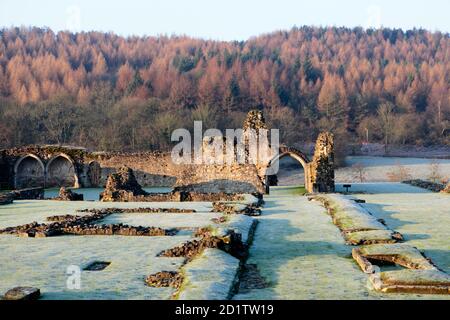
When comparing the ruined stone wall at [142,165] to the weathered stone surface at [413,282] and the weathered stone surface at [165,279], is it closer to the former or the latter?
the weathered stone surface at [165,279]

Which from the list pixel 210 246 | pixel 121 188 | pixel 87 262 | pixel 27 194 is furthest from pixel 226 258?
pixel 27 194

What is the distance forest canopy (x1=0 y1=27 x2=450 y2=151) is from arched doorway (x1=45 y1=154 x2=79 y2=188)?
1660 centimetres

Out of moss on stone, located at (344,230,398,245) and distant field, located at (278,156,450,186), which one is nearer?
moss on stone, located at (344,230,398,245)

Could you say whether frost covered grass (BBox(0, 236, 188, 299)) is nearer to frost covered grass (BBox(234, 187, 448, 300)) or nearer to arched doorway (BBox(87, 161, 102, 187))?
frost covered grass (BBox(234, 187, 448, 300))

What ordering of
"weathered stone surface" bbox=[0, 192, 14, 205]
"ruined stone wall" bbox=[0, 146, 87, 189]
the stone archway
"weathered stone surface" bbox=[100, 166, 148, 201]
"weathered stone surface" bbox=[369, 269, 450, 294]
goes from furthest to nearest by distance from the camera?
"ruined stone wall" bbox=[0, 146, 87, 189] < the stone archway < "weathered stone surface" bbox=[100, 166, 148, 201] < "weathered stone surface" bbox=[0, 192, 14, 205] < "weathered stone surface" bbox=[369, 269, 450, 294]

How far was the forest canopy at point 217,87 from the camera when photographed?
67.1m

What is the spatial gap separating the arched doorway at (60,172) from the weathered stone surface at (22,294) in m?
33.9

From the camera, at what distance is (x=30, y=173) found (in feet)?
143

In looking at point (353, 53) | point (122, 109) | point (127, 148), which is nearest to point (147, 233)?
point (127, 148)

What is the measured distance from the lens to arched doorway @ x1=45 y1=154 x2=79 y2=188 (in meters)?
43.5

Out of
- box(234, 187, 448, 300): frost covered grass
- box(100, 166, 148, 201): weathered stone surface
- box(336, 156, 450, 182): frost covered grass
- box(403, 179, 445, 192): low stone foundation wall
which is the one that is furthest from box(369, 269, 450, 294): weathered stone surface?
box(336, 156, 450, 182): frost covered grass

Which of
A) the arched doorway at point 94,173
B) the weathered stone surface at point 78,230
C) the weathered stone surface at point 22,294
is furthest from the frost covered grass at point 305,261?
the arched doorway at point 94,173

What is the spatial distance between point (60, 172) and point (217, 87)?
5236 cm

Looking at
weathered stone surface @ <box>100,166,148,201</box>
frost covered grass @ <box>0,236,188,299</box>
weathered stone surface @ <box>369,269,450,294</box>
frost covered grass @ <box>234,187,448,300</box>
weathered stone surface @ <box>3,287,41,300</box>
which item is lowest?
frost covered grass @ <box>234,187,448,300</box>
